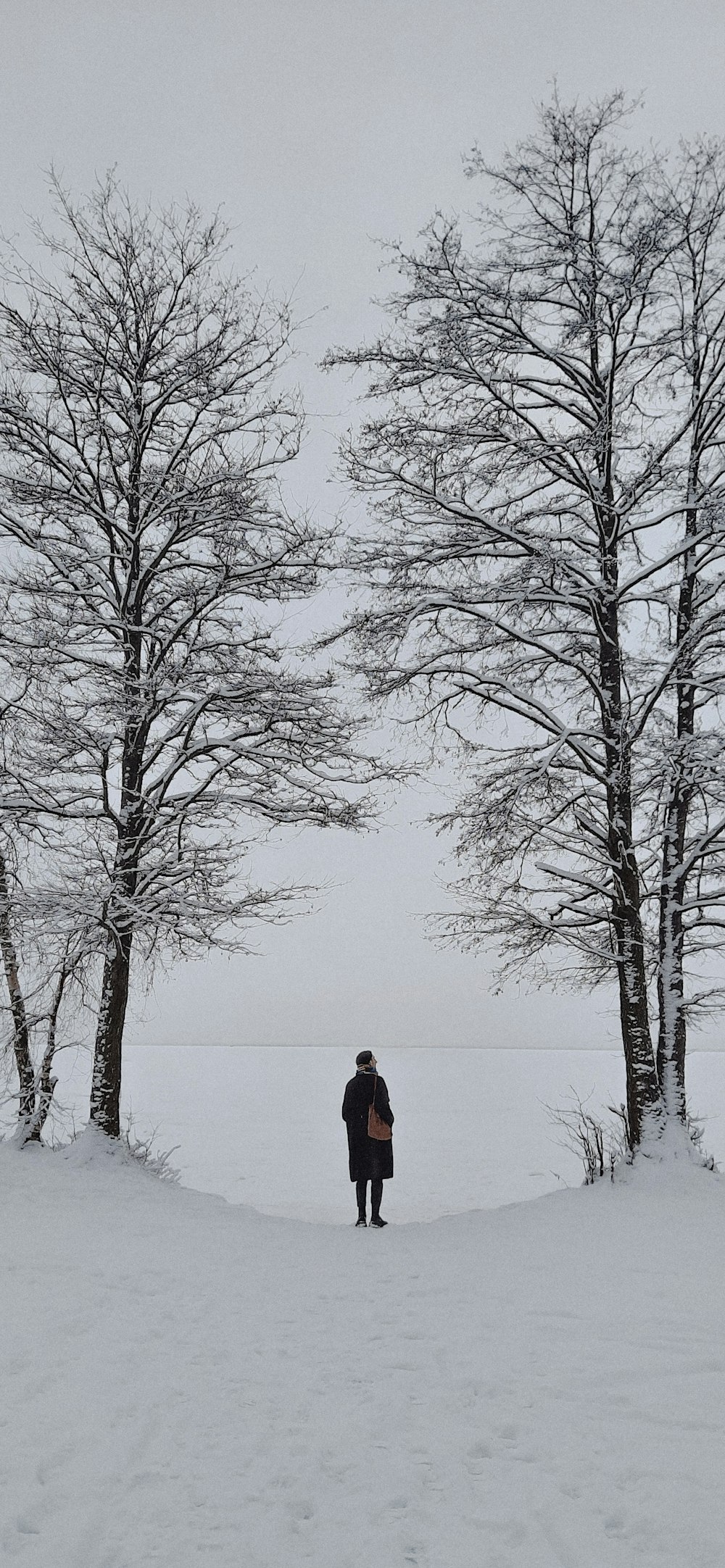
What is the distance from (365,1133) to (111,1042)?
3.00 m

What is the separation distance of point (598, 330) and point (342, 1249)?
375 inches

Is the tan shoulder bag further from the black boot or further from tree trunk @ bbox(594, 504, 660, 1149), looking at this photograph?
tree trunk @ bbox(594, 504, 660, 1149)

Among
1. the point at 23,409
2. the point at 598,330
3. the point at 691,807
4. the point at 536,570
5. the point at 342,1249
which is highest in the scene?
the point at 598,330

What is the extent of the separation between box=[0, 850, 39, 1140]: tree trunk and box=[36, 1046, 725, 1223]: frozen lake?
1.60ft

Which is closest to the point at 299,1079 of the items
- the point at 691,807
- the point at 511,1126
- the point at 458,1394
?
the point at 511,1126

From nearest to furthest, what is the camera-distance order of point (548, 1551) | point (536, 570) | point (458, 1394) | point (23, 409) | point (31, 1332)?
point (548, 1551) → point (458, 1394) → point (31, 1332) → point (536, 570) → point (23, 409)

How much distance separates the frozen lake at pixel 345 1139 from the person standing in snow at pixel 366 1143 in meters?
2.44

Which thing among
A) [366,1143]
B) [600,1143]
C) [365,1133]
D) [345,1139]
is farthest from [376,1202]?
[345,1139]

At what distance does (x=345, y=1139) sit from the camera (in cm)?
3091

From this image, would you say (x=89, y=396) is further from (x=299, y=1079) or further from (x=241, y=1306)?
(x=299, y=1079)

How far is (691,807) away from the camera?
10.5 metres

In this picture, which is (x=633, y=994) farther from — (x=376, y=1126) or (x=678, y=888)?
(x=376, y=1126)

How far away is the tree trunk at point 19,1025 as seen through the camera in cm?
1012

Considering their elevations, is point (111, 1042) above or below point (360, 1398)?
above
